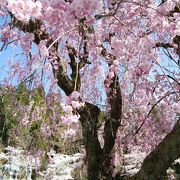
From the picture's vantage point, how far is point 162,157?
4.34 meters

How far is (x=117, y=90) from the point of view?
587 cm

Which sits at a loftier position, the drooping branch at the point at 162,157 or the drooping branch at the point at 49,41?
the drooping branch at the point at 49,41

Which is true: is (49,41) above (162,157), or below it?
above

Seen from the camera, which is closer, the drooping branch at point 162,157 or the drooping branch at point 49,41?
the drooping branch at point 162,157

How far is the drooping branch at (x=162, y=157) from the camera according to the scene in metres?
4.25

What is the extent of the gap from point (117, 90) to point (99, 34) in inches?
34.4

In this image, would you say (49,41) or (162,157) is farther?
(49,41)

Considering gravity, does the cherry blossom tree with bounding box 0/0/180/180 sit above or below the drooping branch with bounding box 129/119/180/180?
above

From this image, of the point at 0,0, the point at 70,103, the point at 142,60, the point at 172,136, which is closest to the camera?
the point at 0,0

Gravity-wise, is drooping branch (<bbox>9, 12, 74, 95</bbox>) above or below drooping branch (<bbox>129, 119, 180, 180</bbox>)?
above

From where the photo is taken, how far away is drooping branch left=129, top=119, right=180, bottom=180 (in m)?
4.25

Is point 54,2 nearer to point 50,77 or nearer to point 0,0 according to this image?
point 0,0

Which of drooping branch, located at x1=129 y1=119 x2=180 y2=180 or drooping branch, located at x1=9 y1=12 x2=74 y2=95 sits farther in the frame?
drooping branch, located at x1=9 y1=12 x2=74 y2=95

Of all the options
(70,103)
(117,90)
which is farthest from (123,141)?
(70,103)
